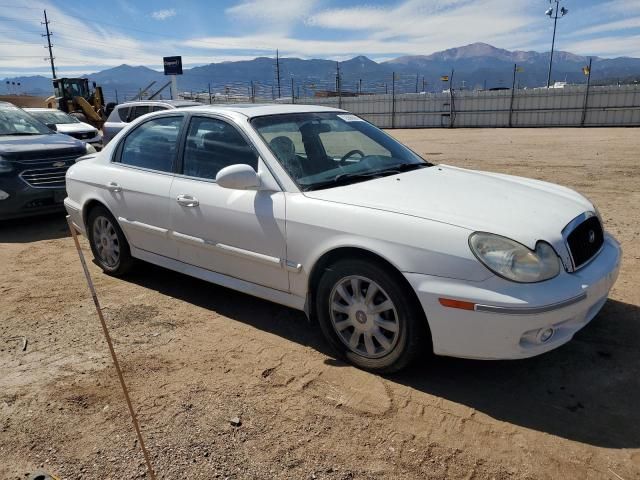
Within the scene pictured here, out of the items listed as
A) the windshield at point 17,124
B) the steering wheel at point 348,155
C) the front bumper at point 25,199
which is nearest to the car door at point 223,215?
the steering wheel at point 348,155

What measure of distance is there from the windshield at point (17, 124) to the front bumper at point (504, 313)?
7.75m

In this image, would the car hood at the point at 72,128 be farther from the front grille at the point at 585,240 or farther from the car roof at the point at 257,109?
the front grille at the point at 585,240

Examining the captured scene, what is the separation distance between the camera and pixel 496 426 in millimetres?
2639

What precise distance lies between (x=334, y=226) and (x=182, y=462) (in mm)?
1498

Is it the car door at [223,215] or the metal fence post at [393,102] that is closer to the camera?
the car door at [223,215]

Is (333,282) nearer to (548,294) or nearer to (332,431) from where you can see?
(332,431)

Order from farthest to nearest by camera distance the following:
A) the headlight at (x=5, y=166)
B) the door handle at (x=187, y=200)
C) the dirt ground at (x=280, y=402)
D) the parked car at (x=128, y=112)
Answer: the parked car at (x=128, y=112)
the headlight at (x=5, y=166)
the door handle at (x=187, y=200)
the dirt ground at (x=280, y=402)

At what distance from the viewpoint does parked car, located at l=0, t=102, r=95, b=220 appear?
22.8 feet

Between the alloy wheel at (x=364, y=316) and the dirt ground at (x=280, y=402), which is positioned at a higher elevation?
the alloy wheel at (x=364, y=316)

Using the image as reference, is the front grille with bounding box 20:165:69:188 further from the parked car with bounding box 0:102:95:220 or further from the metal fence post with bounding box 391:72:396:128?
the metal fence post with bounding box 391:72:396:128

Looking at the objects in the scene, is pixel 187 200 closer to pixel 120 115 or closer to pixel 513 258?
pixel 513 258

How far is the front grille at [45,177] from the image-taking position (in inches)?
279

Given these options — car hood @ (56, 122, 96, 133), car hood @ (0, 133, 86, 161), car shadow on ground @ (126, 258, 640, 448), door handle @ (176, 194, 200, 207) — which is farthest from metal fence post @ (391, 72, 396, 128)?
door handle @ (176, 194, 200, 207)

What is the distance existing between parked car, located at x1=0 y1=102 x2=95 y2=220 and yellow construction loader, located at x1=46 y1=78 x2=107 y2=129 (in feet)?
62.4
